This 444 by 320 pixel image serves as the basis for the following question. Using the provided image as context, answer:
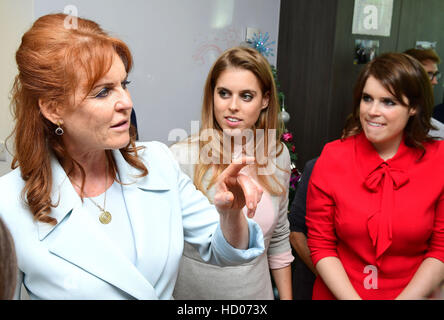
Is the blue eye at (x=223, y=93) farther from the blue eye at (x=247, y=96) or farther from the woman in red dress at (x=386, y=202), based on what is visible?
the woman in red dress at (x=386, y=202)

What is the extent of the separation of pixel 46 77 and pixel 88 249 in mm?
407

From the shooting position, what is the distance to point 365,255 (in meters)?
1.55

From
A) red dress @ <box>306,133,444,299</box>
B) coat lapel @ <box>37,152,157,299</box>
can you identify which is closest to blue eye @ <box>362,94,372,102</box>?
red dress @ <box>306,133,444,299</box>

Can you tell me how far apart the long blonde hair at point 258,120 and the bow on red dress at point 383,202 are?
35cm

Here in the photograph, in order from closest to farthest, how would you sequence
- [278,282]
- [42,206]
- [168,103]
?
[42,206] → [278,282] → [168,103]

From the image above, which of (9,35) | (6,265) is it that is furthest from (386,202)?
(9,35)

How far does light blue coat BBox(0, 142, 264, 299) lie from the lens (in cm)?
94

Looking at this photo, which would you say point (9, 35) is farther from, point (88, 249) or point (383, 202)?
point (383, 202)

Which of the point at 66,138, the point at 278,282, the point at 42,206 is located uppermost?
the point at 66,138

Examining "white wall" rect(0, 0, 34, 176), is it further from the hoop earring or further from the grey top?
the hoop earring

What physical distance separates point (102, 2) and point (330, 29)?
1.65 m

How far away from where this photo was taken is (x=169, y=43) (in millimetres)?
2646
